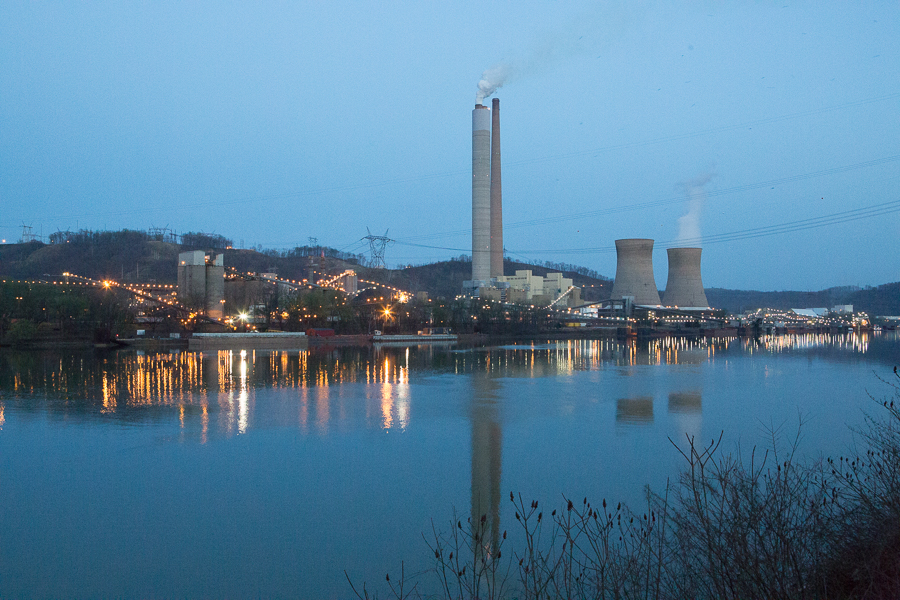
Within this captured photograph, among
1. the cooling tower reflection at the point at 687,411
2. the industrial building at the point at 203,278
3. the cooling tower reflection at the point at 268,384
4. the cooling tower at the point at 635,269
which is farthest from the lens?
the industrial building at the point at 203,278

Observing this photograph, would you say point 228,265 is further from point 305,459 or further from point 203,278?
point 305,459

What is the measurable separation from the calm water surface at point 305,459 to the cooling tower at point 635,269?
982 inches

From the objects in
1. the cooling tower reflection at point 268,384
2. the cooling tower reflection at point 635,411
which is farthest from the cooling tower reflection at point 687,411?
the cooling tower reflection at point 635,411

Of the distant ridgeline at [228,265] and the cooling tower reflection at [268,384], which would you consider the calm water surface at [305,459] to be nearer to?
the cooling tower reflection at [268,384]

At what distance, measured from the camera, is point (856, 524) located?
3291 millimetres

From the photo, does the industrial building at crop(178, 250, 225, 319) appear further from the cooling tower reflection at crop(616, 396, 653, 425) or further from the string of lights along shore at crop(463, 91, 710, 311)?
the cooling tower reflection at crop(616, 396, 653, 425)

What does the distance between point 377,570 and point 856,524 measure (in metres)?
2.59

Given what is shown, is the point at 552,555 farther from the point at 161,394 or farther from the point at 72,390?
the point at 72,390

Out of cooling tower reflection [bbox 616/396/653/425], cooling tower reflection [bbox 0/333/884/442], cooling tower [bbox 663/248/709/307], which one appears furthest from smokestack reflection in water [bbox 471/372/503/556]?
cooling tower [bbox 663/248/709/307]

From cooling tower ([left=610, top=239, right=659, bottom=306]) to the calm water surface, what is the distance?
81.8 ft

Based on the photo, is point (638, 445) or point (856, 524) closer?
point (856, 524)

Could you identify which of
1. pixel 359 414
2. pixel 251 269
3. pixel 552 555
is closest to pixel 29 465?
pixel 359 414

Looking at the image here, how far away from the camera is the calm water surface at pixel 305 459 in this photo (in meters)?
4.44

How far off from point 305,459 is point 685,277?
122ft
